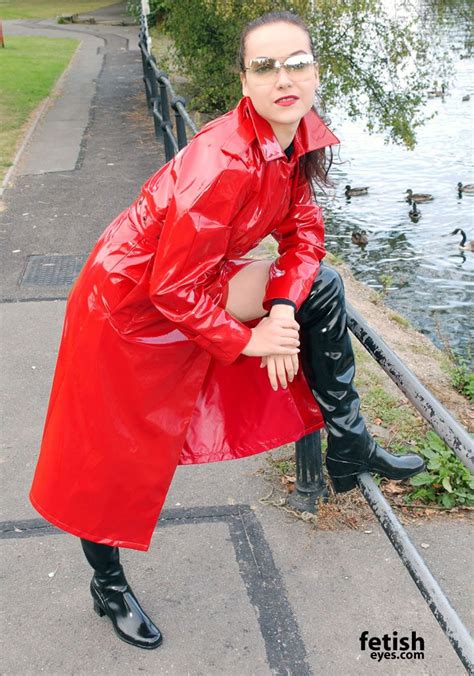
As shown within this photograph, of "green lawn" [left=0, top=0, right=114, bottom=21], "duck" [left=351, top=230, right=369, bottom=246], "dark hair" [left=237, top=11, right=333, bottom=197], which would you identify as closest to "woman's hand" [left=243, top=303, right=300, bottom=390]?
"dark hair" [left=237, top=11, right=333, bottom=197]

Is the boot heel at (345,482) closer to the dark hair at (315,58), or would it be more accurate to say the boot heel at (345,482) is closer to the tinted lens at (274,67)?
the dark hair at (315,58)

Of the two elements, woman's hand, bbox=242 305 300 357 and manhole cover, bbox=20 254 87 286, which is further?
manhole cover, bbox=20 254 87 286

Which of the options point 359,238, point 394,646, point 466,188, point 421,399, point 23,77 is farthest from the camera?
point 23,77

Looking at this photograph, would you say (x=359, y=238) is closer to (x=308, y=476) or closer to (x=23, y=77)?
(x=23, y=77)

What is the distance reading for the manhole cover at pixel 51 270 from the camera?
20.4ft

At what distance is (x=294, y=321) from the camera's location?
2395mm

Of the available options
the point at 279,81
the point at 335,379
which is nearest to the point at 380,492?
the point at 335,379

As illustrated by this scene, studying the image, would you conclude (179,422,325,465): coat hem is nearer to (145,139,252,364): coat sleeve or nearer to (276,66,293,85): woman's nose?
(145,139,252,364): coat sleeve

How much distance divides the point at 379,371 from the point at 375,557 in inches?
71.8

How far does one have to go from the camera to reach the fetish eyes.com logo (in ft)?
8.72

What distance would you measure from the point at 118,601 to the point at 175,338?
2.92 feet

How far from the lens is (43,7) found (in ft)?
139

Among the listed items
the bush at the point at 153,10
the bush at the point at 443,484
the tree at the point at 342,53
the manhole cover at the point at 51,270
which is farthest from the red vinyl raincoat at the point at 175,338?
the bush at the point at 153,10

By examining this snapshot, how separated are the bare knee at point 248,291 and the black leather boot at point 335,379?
0.13m
